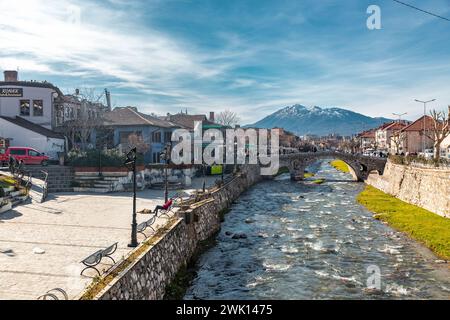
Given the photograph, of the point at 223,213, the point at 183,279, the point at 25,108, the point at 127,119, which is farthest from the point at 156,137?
the point at 183,279

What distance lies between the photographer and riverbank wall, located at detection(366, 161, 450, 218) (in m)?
37.9

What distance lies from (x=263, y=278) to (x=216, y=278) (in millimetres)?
2570

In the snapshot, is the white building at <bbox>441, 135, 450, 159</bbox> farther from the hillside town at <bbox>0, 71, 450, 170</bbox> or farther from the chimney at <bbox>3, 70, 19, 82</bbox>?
the chimney at <bbox>3, 70, 19, 82</bbox>

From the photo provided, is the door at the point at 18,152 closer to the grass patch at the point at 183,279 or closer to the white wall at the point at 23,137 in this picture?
the white wall at the point at 23,137

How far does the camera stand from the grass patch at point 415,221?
2853 cm

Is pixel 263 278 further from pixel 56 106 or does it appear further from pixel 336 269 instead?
pixel 56 106

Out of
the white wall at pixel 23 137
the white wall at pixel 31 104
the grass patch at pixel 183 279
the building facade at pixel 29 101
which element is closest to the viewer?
the grass patch at pixel 183 279

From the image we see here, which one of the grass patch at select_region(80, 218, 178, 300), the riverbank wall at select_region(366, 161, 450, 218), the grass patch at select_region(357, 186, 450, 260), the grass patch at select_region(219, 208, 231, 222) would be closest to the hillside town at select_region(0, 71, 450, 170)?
the riverbank wall at select_region(366, 161, 450, 218)

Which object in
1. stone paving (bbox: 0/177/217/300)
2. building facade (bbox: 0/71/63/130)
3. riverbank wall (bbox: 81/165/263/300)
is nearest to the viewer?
stone paving (bbox: 0/177/217/300)

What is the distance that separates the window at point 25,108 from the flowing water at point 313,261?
3063cm

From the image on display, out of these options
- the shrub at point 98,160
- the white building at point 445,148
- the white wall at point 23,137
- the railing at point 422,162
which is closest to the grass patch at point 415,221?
the railing at point 422,162

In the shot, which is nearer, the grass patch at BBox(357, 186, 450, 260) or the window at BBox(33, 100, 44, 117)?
the grass patch at BBox(357, 186, 450, 260)

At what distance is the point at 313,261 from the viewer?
24641 mm

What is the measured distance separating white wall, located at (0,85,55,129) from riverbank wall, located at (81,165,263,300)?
2857cm
